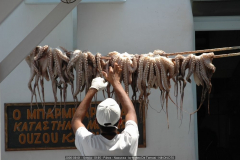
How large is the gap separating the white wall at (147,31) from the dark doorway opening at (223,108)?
3.56ft

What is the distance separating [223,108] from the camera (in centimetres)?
737

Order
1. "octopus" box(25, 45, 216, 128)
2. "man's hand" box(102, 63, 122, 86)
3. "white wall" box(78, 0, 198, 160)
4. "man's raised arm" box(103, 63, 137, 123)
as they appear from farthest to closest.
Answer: "white wall" box(78, 0, 198, 160)
"octopus" box(25, 45, 216, 128)
"man's hand" box(102, 63, 122, 86)
"man's raised arm" box(103, 63, 137, 123)

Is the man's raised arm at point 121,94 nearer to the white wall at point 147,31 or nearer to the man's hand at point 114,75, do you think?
the man's hand at point 114,75

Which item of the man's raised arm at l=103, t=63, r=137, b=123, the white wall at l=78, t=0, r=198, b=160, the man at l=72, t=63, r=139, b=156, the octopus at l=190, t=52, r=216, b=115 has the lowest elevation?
the man at l=72, t=63, r=139, b=156

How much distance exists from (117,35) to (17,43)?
1.20 meters

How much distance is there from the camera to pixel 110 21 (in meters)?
6.01

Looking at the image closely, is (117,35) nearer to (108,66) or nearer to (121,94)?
(108,66)

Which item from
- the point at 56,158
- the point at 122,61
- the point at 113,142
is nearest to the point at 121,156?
the point at 113,142

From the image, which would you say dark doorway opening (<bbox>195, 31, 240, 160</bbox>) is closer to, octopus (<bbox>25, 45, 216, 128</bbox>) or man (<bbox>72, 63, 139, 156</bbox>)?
octopus (<bbox>25, 45, 216, 128</bbox>)

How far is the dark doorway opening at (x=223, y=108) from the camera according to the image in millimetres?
7082

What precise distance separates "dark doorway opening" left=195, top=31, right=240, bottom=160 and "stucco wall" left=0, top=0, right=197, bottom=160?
1.11 m

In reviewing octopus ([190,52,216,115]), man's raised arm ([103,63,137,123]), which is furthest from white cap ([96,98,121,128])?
octopus ([190,52,216,115])

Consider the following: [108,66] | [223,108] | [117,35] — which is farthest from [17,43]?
[223,108]

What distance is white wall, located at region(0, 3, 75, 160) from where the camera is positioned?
5.95 m
